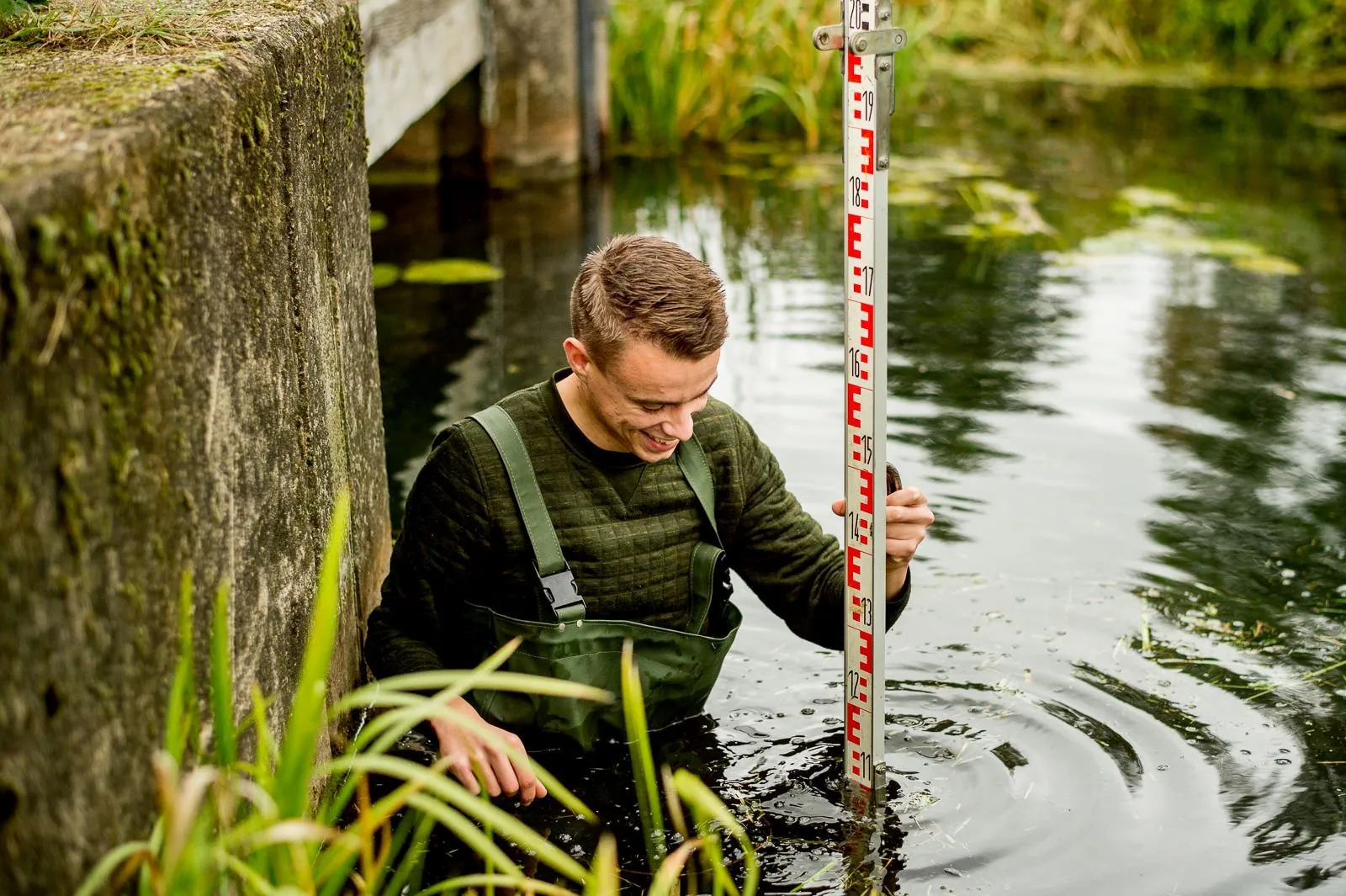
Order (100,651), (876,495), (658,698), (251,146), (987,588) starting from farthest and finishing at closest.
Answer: (987,588) → (658,698) → (876,495) → (251,146) → (100,651)

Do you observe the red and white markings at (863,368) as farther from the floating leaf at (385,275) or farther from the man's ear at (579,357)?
the floating leaf at (385,275)

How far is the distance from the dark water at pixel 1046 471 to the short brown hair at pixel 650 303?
38.0 inches

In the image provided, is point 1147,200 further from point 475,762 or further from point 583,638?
point 475,762

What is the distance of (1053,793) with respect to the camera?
3.16 metres

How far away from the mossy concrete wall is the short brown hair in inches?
20.4

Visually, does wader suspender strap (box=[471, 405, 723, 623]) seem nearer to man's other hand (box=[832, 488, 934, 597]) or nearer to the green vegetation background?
man's other hand (box=[832, 488, 934, 597])

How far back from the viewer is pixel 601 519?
3004 mm

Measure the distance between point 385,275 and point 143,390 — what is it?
535 cm

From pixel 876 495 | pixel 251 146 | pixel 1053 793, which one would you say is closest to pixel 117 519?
pixel 251 146

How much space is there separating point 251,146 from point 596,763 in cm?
144

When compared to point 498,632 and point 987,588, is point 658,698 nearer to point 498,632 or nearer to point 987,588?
point 498,632

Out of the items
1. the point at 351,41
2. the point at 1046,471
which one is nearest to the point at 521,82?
the point at 1046,471

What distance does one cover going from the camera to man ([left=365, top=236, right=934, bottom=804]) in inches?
110

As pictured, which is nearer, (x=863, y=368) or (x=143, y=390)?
(x=143, y=390)
